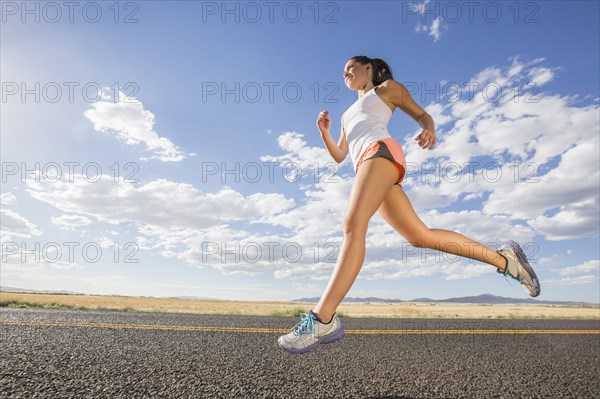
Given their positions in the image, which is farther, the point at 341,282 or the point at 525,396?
the point at 341,282

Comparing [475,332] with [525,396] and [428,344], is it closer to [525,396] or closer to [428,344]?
[428,344]

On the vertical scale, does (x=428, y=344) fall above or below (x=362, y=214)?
below

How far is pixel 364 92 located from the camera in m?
3.52

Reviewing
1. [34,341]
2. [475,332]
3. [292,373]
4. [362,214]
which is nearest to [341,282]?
[362,214]

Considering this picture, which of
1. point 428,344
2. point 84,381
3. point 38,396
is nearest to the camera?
point 38,396

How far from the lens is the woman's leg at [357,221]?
2.74 meters

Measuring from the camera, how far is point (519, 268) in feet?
12.3

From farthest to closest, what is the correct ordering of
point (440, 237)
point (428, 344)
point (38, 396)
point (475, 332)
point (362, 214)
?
1. point (475, 332)
2. point (428, 344)
3. point (440, 237)
4. point (362, 214)
5. point (38, 396)

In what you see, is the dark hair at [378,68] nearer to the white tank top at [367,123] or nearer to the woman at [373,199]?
the woman at [373,199]

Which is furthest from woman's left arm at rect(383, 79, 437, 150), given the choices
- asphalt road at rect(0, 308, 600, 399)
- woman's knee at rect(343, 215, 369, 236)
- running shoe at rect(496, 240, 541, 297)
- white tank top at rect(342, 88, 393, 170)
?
asphalt road at rect(0, 308, 600, 399)

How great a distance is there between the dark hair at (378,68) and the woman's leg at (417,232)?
1057mm

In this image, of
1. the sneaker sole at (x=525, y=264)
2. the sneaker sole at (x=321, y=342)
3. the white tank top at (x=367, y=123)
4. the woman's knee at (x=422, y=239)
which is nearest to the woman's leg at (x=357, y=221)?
the sneaker sole at (x=321, y=342)

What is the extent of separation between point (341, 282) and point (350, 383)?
0.63 m

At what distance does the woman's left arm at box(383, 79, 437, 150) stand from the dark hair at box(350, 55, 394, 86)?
13.5 inches
